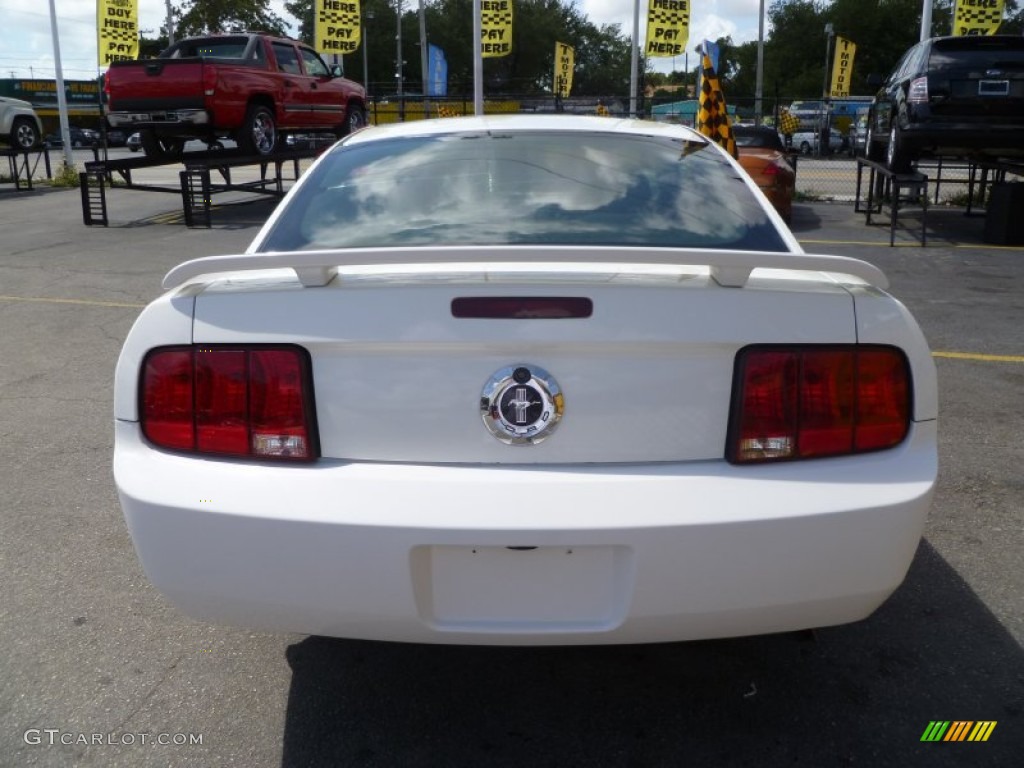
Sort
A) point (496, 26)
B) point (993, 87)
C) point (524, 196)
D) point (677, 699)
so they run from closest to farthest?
point (677, 699) < point (524, 196) < point (993, 87) < point (496, 26)

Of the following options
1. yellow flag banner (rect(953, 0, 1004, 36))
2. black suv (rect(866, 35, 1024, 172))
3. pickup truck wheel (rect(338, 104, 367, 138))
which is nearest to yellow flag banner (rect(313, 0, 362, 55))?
pickup truck wheel (rect(338, 104, 367, 138))

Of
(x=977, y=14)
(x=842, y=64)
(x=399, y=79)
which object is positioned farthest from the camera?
(x=399, y=79)

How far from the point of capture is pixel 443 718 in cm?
273

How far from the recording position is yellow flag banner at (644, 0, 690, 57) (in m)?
22.0

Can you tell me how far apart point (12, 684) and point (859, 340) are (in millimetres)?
2550

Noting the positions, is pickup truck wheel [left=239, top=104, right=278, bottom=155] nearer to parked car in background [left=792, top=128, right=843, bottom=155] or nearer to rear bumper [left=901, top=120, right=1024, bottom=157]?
rear bumper [left=901, top=120, right=1024, bottom=157]

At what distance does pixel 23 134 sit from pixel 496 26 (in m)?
11.3

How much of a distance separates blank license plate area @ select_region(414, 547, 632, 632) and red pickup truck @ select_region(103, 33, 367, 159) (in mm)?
14203

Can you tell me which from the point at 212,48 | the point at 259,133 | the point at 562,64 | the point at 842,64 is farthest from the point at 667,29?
the point at 212,48

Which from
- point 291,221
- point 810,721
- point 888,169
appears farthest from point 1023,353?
point 888,169

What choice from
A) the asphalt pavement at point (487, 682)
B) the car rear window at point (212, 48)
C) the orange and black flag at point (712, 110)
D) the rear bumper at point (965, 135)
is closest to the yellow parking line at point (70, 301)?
the asphalt pavement at point (487, 682)

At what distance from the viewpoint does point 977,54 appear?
37.7 ft

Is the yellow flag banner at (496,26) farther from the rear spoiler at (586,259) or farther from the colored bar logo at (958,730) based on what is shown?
the colored bar logo at (958,730)

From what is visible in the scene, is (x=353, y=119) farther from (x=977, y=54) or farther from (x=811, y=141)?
(x=811, y=141)
